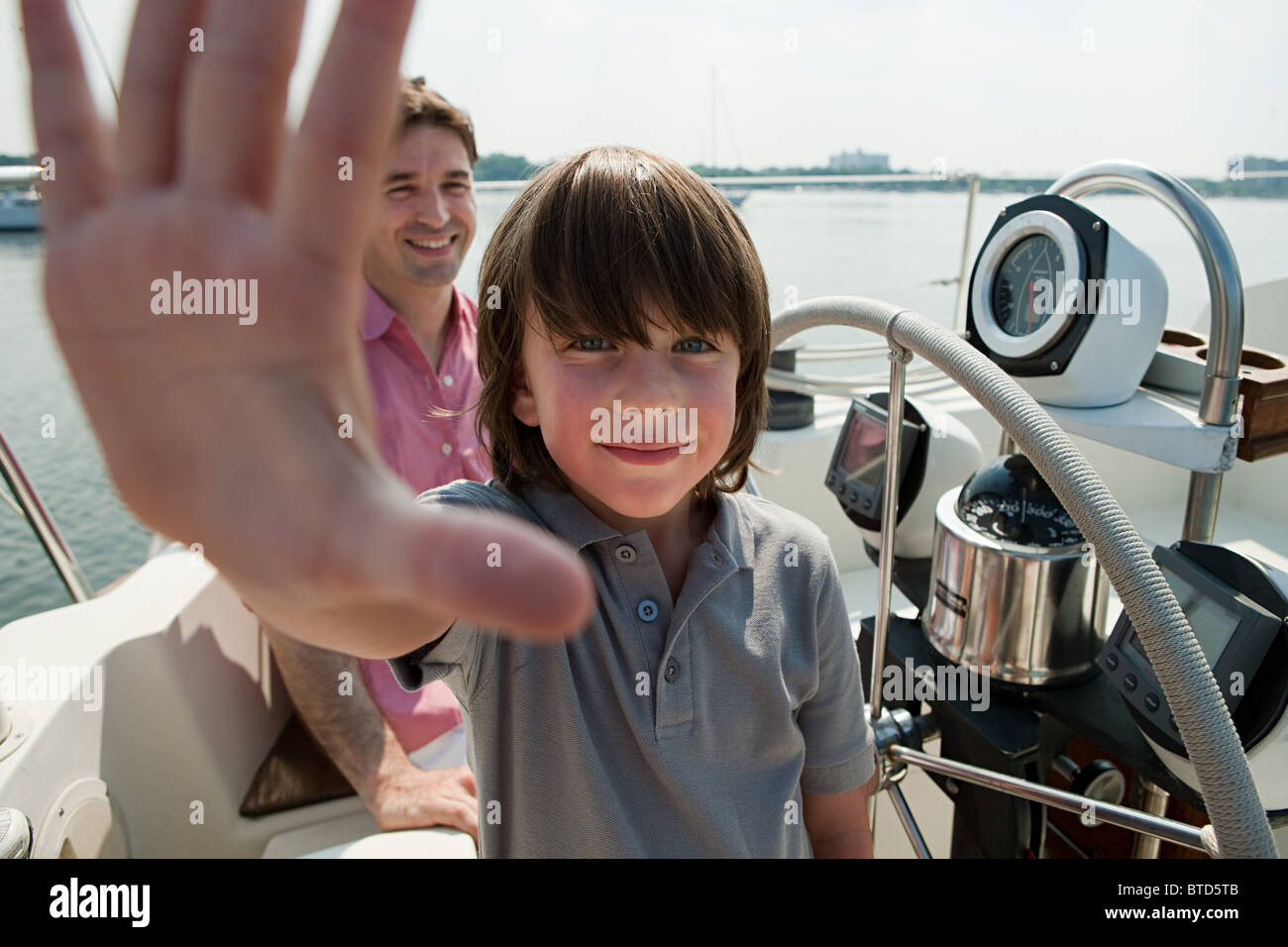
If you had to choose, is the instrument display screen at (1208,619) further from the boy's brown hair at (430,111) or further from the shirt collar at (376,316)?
the boy's brown hair at (430,111)

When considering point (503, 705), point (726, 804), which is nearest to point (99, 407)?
point (503, 705)

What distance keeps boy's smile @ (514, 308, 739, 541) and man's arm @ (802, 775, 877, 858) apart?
40cm

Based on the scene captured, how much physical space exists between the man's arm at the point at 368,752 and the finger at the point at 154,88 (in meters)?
1.10

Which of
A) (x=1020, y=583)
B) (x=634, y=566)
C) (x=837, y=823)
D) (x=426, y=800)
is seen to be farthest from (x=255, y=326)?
(x=426, y=800)

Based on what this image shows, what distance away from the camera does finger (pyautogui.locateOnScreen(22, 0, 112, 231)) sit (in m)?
0.23

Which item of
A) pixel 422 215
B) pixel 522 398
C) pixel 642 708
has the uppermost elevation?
pixel 422 215

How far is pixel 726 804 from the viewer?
71 centimetres

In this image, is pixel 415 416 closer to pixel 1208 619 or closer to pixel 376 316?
pixel 376 316

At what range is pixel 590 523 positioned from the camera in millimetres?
726

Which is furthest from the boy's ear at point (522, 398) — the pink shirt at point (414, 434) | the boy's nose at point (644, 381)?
the pink shirt at point (414, 434)

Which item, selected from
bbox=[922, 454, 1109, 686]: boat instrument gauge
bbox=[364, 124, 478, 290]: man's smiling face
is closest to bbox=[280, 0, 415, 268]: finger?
bbox=[922, 454, 1109, 686]: boat instrument gauge

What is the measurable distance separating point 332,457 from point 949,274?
3015 millimetres

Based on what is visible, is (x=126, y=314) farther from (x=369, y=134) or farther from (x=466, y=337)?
(x=466, y=337)

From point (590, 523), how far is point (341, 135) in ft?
1.69
